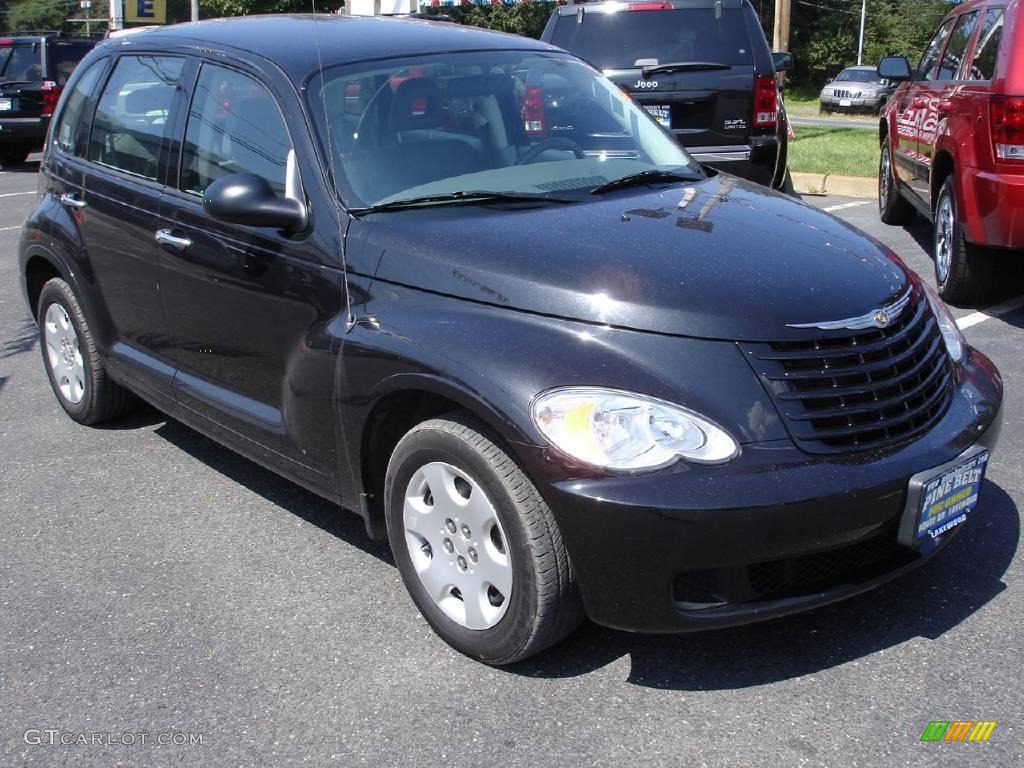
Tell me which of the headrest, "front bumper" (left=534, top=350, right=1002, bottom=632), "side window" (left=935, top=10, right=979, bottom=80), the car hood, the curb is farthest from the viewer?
the curb

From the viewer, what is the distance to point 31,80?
17.4m

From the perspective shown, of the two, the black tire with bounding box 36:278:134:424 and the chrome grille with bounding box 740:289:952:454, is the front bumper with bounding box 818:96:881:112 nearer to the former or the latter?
the black tire with bounding box 36:278:134:424

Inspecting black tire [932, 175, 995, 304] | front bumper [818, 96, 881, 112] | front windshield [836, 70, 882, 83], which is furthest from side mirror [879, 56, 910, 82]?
front windshield [836, 70, 882, 83]

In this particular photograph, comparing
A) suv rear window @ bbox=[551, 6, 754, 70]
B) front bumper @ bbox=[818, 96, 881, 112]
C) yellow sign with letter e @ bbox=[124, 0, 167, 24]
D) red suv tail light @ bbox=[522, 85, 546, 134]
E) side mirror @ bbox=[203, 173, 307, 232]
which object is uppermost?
yellow sign with letter e @ bbox=[124, 0, 167, 24]

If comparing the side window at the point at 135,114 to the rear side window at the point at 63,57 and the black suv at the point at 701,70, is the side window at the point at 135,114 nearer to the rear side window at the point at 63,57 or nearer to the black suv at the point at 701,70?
the black suv at the point at 701,70

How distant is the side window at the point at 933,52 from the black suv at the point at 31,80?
13.2 m

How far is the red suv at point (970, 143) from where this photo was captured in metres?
5.95

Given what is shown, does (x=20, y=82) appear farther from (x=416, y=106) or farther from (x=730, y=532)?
(x=730, y=532)

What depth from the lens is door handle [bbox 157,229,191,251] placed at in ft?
13.4

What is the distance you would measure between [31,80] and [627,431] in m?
17.3

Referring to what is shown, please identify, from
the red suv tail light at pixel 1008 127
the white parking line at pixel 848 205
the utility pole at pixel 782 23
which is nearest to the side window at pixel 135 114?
the red suv tail light at pixel 1008 127

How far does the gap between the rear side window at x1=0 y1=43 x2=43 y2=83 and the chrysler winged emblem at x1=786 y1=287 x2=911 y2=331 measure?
17.2m

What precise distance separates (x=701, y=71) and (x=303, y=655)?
649 cm

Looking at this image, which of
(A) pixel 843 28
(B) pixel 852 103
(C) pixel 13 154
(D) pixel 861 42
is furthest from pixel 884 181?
(A) pixel 843 28
